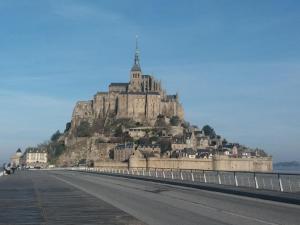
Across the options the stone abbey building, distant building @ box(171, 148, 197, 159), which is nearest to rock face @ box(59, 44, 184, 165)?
the stone abbey building

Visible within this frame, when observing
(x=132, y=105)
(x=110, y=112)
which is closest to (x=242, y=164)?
(x=132, y=105)

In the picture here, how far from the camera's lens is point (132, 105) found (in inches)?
7451

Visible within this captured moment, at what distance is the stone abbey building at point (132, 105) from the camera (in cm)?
18850

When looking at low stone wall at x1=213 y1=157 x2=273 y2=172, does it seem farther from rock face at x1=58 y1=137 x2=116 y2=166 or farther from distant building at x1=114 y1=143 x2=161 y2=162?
rock face at x1=58 y1=137 x2=116 y2=166

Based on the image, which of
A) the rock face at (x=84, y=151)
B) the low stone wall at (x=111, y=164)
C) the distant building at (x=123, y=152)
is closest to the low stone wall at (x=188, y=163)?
the low stone wall at (x=111, y=164)

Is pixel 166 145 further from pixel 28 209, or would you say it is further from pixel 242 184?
pixel 28 209

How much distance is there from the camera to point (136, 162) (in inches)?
6078

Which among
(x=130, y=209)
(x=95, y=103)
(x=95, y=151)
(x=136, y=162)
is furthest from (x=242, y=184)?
(x=95, y=103)

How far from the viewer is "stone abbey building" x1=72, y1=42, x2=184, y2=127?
18850cm

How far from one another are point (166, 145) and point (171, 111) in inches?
1016

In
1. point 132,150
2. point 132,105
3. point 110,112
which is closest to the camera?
point 132,150

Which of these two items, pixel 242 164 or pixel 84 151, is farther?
pixel 84 151

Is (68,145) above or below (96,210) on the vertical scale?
above

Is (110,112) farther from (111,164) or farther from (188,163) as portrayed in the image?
(188,163)
